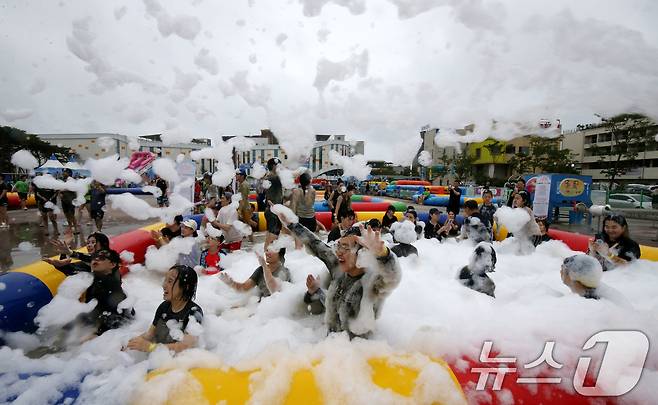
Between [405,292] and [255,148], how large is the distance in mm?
4680

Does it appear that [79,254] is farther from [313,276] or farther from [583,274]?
[583,274]

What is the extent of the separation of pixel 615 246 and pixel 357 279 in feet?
10.8

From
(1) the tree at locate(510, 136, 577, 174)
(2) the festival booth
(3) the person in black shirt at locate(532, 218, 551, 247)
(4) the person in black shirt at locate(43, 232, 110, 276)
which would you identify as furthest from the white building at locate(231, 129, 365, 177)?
(1) the tree at locate(510, 136, 577, 174)

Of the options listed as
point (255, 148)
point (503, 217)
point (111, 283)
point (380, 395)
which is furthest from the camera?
point (255, 148)

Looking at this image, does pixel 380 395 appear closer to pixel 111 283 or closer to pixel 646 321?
pixel 646 321

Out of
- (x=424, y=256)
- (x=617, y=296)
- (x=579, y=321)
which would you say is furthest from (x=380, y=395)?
(x=424, y=256)

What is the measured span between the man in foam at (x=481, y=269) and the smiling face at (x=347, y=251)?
63.0 inches

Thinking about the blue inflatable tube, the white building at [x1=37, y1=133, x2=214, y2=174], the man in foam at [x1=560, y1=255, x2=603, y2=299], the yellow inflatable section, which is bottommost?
the blue inflatable tube

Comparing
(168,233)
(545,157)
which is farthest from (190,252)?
(545,157)

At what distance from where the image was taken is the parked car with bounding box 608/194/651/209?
13.1 m

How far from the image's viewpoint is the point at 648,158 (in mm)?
24328

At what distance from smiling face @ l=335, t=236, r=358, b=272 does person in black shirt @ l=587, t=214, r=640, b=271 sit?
315cm

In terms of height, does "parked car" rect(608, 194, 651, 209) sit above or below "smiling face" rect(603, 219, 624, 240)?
below

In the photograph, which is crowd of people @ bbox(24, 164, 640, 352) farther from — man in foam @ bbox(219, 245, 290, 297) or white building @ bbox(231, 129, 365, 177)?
white building @ bbox(231, 129, 365, 177)
